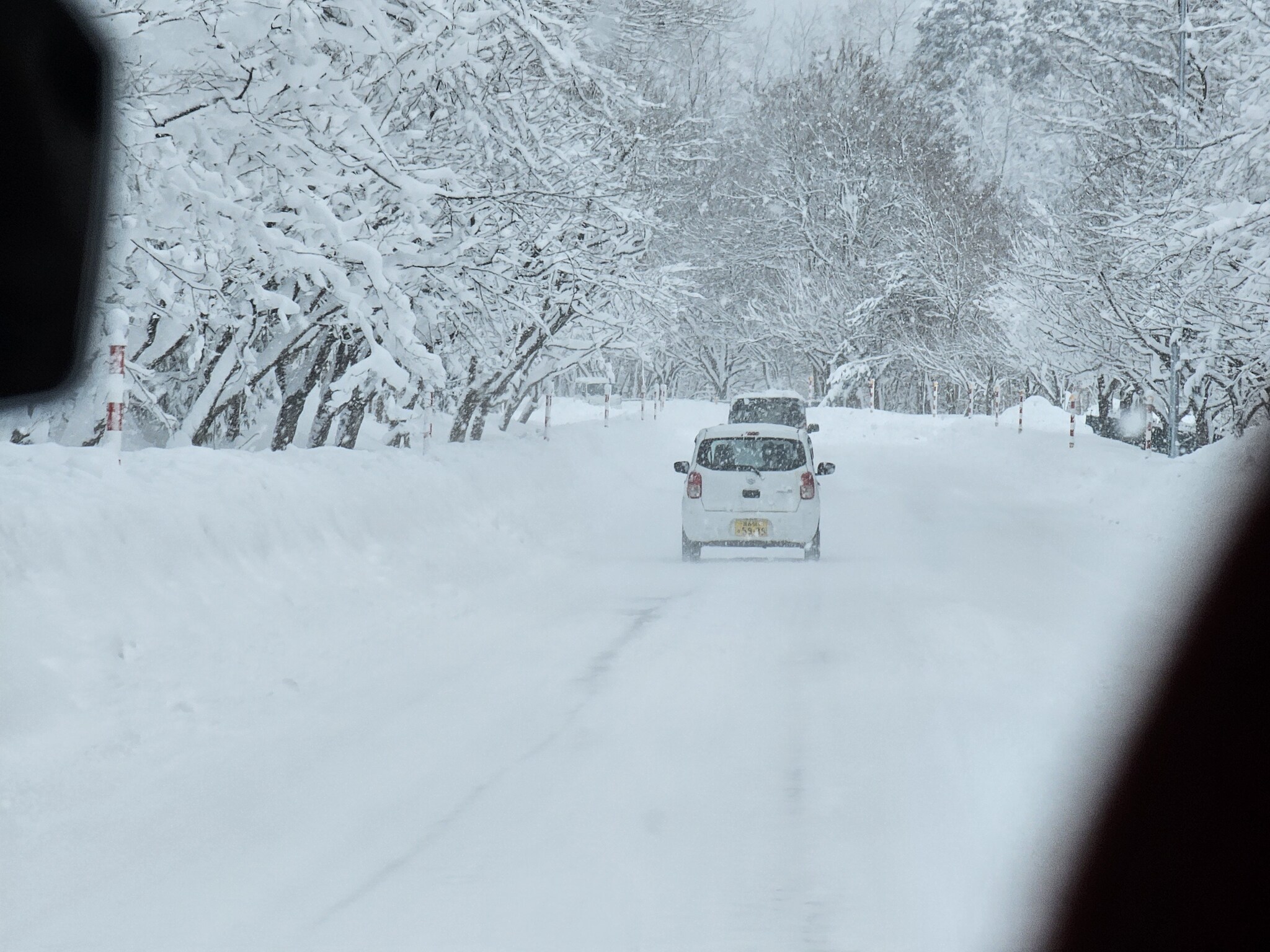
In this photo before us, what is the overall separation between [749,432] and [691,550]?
170 centimetres

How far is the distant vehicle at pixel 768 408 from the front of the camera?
38094 mm

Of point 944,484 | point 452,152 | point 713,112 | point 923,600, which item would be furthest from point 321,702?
point 713,112

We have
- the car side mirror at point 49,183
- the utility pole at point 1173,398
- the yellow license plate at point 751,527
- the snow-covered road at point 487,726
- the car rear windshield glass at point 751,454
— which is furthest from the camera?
the utility pole at point 1173,398

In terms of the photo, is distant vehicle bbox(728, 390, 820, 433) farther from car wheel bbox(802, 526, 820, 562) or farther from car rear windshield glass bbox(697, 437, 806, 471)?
car wheel bbox(802, 526, 820, 562)

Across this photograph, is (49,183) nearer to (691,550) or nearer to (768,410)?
(691,550)

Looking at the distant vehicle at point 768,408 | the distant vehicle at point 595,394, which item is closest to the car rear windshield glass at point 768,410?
the distant vehicle at point 768,408

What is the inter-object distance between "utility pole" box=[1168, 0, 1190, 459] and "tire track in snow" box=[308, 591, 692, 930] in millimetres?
16214

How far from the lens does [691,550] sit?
795 inches

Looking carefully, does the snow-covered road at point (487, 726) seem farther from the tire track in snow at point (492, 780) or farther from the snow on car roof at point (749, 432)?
the snow on car roof at point (749, 432)

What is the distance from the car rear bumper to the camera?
64.7 ft

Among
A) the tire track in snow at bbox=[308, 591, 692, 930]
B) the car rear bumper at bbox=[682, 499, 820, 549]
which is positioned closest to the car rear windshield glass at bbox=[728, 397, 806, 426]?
the car rear bumper at bbox=[682, 499, 820, 549]

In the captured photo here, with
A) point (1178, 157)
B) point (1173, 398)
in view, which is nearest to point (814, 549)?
point (1178, 157)

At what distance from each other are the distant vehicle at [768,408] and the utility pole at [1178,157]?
923cm

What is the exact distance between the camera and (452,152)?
18891mm
